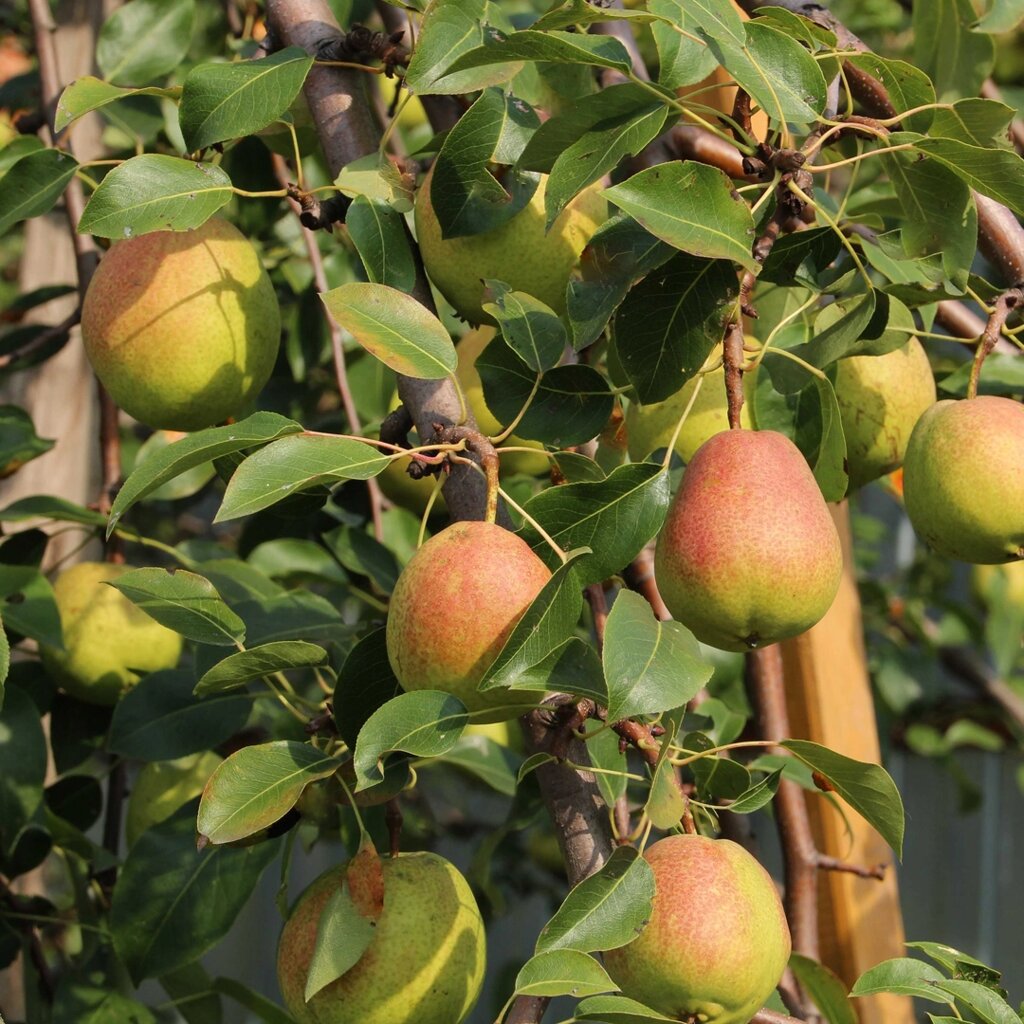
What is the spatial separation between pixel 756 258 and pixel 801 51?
0.11 metres

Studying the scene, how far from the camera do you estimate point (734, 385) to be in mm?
716

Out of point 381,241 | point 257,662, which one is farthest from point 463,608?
point 381,241

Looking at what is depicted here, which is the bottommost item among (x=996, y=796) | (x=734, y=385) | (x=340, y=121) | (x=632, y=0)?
(x=996, y=796)

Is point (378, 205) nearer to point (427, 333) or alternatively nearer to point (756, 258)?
point (427, 333)

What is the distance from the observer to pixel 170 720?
109 centimetres

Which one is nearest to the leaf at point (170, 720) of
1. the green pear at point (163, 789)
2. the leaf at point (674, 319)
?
the green pear at point (163, 789)

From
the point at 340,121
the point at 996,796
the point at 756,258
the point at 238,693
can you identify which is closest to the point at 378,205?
the point at 340,121

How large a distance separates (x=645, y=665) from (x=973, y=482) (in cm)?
29

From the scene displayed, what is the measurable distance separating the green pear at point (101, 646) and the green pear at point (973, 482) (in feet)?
2.40

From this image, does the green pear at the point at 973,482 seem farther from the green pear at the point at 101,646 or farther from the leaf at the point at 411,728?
the green pear at the point at 101,646

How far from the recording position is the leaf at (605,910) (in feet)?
2.12

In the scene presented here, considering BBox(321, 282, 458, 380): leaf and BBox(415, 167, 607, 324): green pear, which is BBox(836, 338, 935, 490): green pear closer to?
Result: BBox(415, 167, 607, 324): green pear

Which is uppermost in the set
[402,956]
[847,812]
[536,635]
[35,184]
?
[35,184]

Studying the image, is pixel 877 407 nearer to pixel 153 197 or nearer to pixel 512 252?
pixel 512 252
